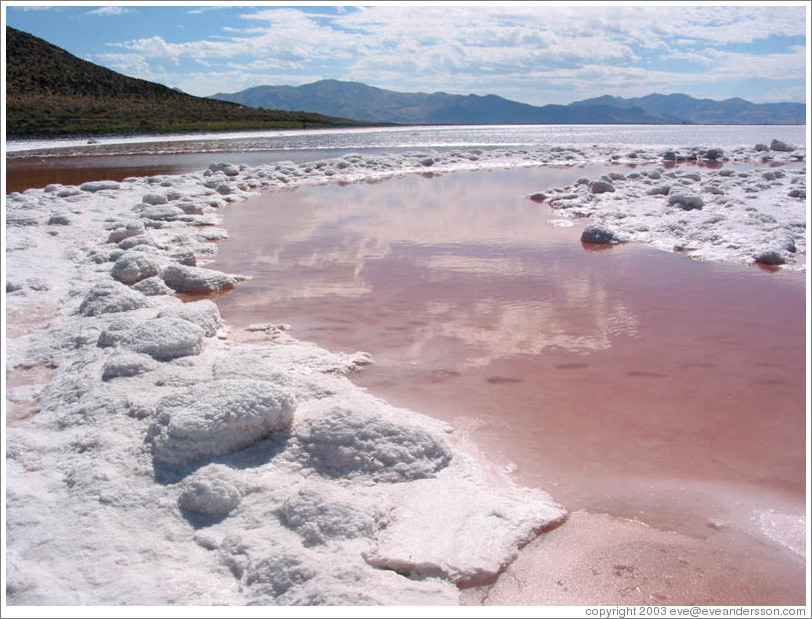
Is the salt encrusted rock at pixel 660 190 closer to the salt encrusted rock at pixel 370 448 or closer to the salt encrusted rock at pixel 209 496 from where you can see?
the salt encrusted rock at pixel 370 448

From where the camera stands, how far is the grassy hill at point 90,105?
31375 mm

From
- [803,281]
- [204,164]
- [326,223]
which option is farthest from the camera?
[204,164]

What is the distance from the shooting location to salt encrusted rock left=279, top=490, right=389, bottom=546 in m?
2.43

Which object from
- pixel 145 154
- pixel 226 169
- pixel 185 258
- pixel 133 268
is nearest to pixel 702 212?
pixel 185 258

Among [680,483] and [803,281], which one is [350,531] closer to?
[680,483]

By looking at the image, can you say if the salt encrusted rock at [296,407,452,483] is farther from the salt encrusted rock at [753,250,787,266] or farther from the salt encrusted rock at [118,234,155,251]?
the salt encrusted rock at [753,250,787,266]

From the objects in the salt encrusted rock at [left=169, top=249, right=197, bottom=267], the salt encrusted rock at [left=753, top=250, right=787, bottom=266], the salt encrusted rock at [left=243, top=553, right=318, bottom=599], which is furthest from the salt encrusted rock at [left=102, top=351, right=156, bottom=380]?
the salt encrusted rock at [left=753, top=250, right=787, bottom=266]

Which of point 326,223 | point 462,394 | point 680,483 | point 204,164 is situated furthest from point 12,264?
point 204,164

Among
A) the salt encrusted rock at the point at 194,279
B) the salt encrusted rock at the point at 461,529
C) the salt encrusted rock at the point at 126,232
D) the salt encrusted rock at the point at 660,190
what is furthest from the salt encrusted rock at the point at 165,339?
the salt encrusted rock at the point at 660,190

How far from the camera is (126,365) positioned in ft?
12.2

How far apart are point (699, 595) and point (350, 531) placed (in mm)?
1258

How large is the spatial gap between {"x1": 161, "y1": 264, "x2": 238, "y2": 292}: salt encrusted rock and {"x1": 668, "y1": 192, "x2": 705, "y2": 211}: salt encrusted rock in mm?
6785

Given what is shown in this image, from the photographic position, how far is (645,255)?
7.17 metres

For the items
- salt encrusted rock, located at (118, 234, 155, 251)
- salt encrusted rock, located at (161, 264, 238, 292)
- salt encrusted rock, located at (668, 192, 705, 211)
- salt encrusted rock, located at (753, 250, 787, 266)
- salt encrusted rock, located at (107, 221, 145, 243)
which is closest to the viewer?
salt encrusted rock, located at (161, 264, 238, 292)
